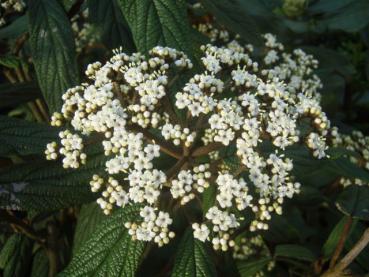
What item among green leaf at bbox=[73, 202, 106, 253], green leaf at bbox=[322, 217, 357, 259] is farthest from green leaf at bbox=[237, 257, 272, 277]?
green leaf at bbox=[73, 202, 106, 253]

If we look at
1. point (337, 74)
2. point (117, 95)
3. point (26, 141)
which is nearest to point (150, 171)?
point (117, 95)

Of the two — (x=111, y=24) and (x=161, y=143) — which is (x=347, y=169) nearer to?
(x=161, y=143)

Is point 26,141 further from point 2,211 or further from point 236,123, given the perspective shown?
point 236,123

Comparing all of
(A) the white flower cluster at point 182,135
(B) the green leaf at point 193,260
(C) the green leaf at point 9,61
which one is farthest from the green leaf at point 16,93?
(B) the green leaf at point 193,260

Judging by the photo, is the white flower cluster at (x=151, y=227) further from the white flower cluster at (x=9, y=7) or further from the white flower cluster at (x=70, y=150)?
the white flower cluster at (x=9, y=7)

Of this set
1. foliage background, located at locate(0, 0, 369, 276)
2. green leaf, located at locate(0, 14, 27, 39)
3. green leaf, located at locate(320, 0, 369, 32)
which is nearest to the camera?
foliage background, located at locate(0, 0, 369, 276)

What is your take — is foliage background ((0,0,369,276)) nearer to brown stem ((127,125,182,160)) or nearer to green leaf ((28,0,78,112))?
green leaf ((28,0,78,112))

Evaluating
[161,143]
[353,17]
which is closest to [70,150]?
[161,143]
